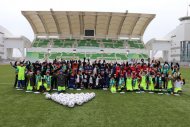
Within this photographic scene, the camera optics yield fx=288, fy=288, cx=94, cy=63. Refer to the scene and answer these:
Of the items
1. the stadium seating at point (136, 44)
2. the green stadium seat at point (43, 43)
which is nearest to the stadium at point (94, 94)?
the green stadium seat at point (43, 43)

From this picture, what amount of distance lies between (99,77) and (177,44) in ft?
161

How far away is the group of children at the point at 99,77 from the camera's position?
45.8 ft

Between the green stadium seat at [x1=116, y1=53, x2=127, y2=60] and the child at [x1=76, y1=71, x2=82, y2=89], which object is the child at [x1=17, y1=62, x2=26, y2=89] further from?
the green stadium seat at [x1=116, y1=53, x2=127, y2=60]

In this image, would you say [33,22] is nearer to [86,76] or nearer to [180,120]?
[86,76]

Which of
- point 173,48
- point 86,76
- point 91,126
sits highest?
point 173,48

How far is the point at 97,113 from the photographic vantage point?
8.74 m

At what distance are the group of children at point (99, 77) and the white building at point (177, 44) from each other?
43925mm

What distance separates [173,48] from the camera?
2483 inches

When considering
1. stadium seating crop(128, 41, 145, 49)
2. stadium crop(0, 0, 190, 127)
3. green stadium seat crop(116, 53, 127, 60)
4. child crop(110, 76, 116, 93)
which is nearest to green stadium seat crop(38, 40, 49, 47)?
green stadium seat crop(116, 53, 127, 60)

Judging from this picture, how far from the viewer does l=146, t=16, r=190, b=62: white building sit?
58.7m

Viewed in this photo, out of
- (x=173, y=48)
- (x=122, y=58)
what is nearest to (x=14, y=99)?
(x=122, y=58)

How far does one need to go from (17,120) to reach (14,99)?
11.8 feet

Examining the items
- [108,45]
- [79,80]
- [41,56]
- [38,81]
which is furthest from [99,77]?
[108,45]

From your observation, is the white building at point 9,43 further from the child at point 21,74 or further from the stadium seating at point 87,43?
the child at point 21,74
